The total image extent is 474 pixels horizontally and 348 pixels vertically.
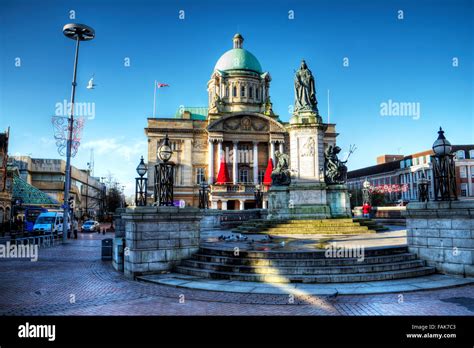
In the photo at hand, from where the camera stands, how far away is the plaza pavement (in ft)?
25.4

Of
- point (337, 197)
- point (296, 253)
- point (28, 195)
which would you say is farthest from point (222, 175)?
point (296, 253)

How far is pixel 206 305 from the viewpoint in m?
8.30

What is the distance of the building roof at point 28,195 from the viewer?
49250 millimetres

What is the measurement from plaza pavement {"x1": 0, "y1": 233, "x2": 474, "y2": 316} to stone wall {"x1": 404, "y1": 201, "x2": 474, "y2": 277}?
1439 mm

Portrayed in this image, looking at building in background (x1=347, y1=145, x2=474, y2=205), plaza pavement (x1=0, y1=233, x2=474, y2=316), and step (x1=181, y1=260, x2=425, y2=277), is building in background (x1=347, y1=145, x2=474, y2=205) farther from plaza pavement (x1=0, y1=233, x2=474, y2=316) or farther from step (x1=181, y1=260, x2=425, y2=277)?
plaza pavement (x1=0, y1=233, x2=474, y2=316)

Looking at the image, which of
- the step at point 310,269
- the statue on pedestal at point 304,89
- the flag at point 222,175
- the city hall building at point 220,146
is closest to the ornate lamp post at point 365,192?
the statue on pedestal at point 304,89

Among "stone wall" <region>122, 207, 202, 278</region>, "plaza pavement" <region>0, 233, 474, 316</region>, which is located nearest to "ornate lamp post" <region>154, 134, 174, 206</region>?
"stone wall" <region>122, 207, 202, 278</region>

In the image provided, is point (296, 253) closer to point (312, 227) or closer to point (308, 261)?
point (308, 261)

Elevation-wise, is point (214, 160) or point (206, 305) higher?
point (214, 160)

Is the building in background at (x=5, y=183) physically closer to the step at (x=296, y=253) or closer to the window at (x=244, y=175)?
the window at (x=244, y=175)
